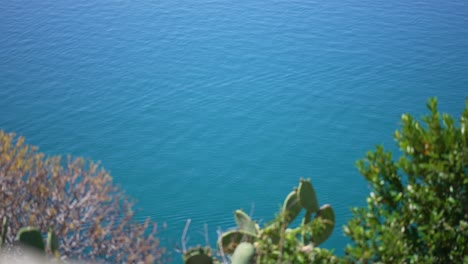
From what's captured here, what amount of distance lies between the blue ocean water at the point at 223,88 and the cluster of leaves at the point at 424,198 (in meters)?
3.49

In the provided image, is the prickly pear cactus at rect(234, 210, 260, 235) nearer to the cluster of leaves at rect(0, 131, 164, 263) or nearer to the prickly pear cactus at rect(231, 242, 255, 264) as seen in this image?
the prickly pear cactus at rect(231, 242, 255, 264)

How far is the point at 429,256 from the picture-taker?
3625 millimetres

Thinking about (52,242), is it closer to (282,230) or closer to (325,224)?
(282,230)

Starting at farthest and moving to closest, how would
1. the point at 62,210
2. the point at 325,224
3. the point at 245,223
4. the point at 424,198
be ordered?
the point at 62,210
the point at 325,224
the point at 245,223
the point at 424,198

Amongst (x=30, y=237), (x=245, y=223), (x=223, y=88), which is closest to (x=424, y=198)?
(x=245, y=223)

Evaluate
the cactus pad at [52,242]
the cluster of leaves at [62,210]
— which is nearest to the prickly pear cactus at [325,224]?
the cluster of leaves at [62,210]

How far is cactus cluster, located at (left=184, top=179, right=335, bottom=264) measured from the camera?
14.1 ft

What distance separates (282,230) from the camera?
4.23m

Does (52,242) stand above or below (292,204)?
below

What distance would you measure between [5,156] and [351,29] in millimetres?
9854

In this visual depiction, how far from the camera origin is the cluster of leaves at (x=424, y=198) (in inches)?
136

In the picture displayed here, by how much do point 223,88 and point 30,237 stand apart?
22.5 feet

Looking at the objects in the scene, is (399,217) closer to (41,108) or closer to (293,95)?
(293,95)

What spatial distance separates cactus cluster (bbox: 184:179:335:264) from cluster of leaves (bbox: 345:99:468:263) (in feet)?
2.14
